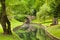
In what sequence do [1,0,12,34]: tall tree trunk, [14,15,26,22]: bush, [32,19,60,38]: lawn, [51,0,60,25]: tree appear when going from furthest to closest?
[1,0,12,34]: tall tree trunk
[14,15,26,22]: bush
[32,19,60,38]: lawn
[51,0,60,25]: tree

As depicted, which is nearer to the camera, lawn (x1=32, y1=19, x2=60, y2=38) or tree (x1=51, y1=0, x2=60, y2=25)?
tree (x1=51, y1=0, x2=60, y2=25)

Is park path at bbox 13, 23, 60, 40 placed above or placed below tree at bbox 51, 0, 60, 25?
below

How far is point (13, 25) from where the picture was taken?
6.55 meters

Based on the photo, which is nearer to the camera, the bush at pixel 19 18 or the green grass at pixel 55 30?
the green grass at pixel 55 30

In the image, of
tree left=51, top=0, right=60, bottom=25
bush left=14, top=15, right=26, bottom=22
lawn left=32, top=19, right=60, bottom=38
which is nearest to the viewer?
tree left=51, top=0, right=60, bottom=25

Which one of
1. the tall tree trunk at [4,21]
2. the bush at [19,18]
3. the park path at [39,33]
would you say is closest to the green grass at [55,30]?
the park path at [39,33]

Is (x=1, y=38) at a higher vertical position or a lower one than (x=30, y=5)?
lower

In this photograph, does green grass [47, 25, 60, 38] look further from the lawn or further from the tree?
the tree

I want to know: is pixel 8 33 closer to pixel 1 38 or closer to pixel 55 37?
pixel 1 38

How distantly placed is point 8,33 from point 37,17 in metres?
0.83

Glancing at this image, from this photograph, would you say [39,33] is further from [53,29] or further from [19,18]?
[19,18]

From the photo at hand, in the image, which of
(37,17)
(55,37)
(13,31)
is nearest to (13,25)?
(13,31)

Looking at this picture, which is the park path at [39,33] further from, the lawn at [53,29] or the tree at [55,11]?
the tree at [55,11]

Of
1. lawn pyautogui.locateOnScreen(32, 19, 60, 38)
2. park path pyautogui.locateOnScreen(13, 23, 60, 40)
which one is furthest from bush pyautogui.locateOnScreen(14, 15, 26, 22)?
lawn pyautogui.locateOnScreen(32, 19, 60, 38)
